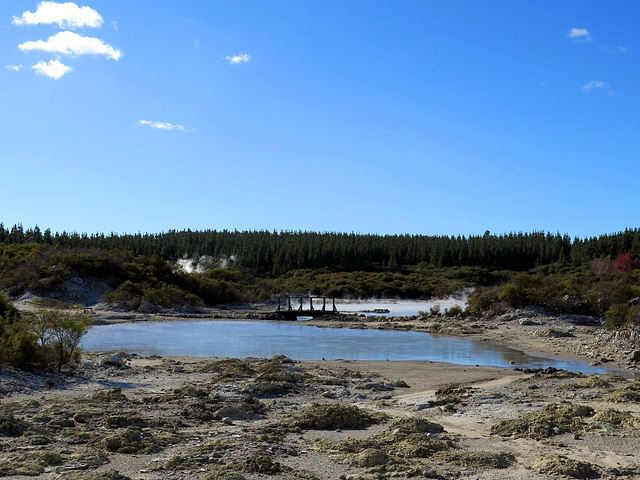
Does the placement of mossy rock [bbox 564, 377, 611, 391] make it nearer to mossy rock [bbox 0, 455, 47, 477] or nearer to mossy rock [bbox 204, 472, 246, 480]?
mossy rock [bbox 204, 472, 246, 480]

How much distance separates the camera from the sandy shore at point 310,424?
8320 mm

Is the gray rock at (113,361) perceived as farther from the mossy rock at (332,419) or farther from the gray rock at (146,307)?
the gray rock at (146,307)

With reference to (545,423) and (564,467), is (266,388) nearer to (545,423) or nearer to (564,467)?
(545,423)

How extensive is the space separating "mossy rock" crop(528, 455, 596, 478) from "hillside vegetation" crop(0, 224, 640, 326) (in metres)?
22.8

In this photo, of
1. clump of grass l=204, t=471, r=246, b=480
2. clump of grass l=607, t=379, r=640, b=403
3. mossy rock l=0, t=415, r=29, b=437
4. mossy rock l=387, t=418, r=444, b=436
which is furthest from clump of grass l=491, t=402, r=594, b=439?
mossy rock l=0, t=415, r=29, b=437

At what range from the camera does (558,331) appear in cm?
3234

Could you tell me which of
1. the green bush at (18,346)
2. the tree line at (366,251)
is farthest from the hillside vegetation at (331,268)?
the green bush at (18,346)

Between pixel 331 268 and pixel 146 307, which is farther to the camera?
pixel 331 268

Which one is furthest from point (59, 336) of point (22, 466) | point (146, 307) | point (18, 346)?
point (146, 307)

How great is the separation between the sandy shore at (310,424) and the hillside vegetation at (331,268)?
17.4 m

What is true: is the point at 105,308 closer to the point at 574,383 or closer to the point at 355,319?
the point at 355,319

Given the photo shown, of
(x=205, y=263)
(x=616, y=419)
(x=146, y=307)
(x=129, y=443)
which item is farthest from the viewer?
(x=205, y=263)

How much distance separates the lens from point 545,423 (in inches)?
428

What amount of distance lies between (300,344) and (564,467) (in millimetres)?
23664
